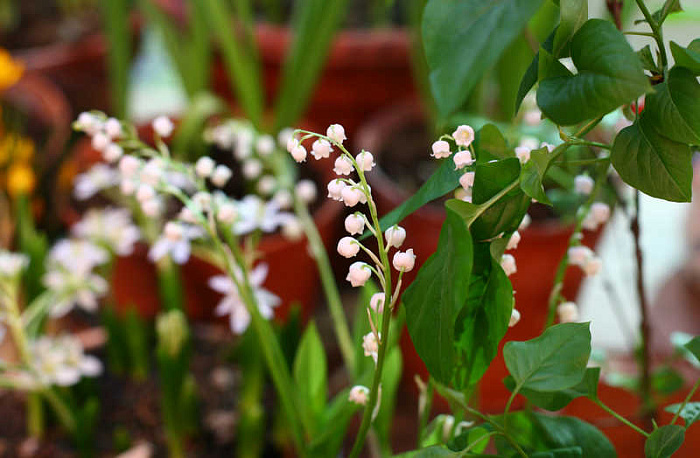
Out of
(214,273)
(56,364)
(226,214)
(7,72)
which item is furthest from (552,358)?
(7,72)

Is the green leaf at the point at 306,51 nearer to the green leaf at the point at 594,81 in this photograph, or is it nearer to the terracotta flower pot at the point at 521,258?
the terracotta flower pot at the point at 521,258

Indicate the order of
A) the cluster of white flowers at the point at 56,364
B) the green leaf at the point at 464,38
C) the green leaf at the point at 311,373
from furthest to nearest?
the cluster of white flowers at the point at 56,364 < the green leaf at the point at 311,373 < the green leaf at the point at 464,38

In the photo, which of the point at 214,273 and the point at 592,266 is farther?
the point at 214,273

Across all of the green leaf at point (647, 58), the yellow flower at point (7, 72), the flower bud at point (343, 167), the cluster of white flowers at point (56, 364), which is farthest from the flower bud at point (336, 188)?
the yellow flower at point (7, 72)

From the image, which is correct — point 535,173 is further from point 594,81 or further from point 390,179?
point 390,179

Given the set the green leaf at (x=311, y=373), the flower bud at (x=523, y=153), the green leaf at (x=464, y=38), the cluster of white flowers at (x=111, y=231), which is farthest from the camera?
the cluster of white flowers at (x=111, y=231)

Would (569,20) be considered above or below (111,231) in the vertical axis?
above
